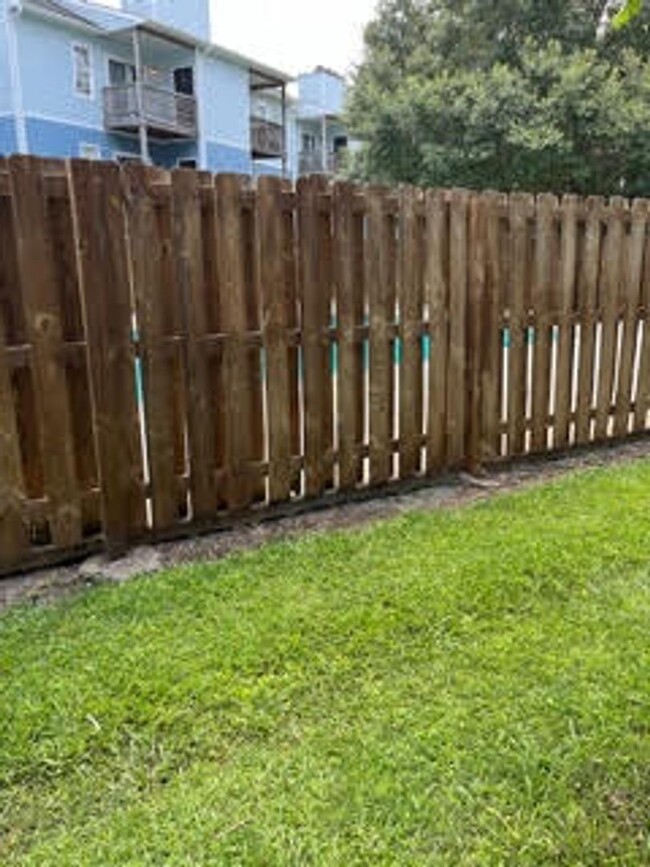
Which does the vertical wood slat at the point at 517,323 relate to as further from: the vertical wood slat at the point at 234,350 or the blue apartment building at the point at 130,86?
the blue apartment building at the point at 130,86

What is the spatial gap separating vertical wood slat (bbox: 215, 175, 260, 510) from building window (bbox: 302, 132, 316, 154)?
3130 centimetres

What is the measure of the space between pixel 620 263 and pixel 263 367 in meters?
2.86

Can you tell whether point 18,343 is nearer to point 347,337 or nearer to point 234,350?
point 234,350

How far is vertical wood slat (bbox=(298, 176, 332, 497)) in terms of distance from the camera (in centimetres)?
377

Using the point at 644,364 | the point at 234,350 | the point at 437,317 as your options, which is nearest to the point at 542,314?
the point at 437,317

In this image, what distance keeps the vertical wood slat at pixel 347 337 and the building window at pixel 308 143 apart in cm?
3092

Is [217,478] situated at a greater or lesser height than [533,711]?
greater

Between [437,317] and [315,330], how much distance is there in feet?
2.81

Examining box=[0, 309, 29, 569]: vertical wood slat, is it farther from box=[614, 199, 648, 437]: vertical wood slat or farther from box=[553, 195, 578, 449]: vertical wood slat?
box=[614, 199, 648, 437]: vertical wood slat

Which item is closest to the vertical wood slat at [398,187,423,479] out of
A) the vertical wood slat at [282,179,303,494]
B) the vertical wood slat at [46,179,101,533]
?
the vertical wood slat at [282,179,303,494]

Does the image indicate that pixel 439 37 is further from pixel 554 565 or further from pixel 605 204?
pixel 554 565

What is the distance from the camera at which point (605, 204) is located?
4.90m

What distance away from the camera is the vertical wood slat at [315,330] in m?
3.77

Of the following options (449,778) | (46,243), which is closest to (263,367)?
(46,243)
